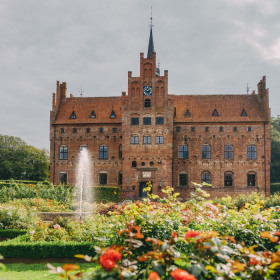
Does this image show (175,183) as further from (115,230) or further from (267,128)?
(115,230)

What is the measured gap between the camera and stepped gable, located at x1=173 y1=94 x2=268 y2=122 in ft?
99.1

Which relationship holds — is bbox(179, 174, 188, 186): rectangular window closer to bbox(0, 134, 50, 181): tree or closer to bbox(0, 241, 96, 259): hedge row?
bbox(0, 241, 96, 259): hedge row

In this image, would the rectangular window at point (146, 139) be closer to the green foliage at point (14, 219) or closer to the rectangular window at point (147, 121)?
the rectangular window at point (147, 121)

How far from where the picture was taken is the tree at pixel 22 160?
45.8 metres

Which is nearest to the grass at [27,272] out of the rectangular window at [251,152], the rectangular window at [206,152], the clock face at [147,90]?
the clock face at [147,90]

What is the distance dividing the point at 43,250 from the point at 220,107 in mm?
27223

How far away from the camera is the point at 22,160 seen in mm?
47938

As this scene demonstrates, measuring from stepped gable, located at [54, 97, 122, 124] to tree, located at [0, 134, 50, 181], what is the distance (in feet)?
62.1

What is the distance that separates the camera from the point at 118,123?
31234 mm

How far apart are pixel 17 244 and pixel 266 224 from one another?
26.9ft

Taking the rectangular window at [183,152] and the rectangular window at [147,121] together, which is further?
the rectangular window at [183,152]

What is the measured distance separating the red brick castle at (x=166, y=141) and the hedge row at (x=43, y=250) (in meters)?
19.4

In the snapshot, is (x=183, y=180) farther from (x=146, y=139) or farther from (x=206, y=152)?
(x=146, y=139)

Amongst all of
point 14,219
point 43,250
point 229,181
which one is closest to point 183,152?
point 229,181
